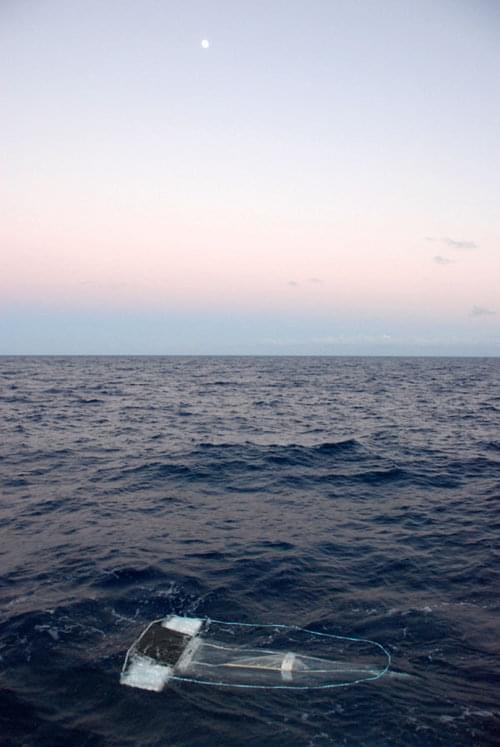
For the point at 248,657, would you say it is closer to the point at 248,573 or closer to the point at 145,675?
the point at 145,675

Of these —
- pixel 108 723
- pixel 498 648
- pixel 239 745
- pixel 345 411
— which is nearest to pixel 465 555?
pixel 498 648

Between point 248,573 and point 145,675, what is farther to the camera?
point 248,573

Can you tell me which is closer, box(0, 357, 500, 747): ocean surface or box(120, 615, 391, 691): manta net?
box(0, 357, 500, 747): ocean surface

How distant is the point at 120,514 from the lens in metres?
16.2

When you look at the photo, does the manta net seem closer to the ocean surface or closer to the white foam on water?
the white foam on water

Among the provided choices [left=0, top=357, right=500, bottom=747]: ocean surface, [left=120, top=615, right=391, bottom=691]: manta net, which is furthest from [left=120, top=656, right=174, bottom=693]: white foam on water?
[left=0, top=357, right=500, bottom=747]: ocean surface

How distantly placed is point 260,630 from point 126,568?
4358 mm

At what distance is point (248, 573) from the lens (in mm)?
12188

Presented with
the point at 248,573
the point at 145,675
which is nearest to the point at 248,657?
the point at 145,675

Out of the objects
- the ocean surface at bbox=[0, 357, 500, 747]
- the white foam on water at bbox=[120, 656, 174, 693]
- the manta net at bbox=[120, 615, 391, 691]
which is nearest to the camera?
the ocean surface at bbox=[0, 357, 500, 747]

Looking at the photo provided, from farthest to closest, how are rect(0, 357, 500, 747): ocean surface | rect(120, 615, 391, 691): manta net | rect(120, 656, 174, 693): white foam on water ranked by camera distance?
rect(120, 615, 391, 691): manta net → rect(120, 656, 174, 693): white foam on water → rect(0, 357, 500, 747): ocean surface

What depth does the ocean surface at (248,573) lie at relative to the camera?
24.3ft

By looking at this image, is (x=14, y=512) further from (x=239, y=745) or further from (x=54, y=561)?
(x=239, y=745)

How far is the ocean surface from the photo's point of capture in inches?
292
